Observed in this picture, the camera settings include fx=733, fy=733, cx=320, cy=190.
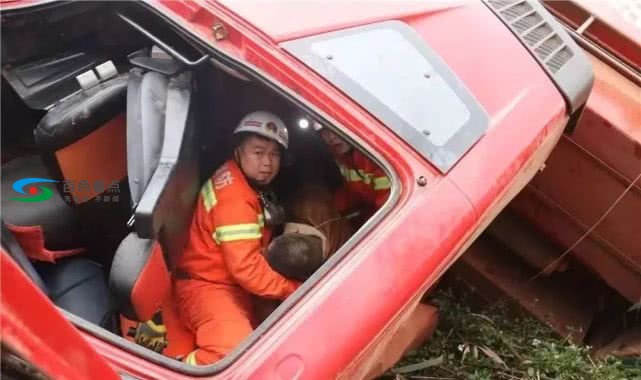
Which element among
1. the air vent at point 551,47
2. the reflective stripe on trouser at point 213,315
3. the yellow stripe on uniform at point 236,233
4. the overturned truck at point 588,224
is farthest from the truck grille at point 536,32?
the reflective stripe on trouser at point 213,315

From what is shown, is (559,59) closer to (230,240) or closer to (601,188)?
(601,188)

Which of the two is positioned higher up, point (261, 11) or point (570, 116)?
point (261, 11)

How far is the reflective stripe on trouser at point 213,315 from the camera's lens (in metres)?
2.09

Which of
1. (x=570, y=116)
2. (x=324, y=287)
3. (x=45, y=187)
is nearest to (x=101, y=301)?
(x=45, y=187)

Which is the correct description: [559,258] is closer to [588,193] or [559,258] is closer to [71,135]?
Result: [588,193]

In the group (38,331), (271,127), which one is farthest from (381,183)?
(38,331)

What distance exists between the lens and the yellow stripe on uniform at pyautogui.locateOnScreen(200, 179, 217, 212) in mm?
2324

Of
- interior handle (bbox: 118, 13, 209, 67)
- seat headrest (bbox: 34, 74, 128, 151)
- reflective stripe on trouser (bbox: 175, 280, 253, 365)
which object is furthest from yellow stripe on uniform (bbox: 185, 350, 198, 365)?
interior handle (bbox: 118, 13, 209, 67)

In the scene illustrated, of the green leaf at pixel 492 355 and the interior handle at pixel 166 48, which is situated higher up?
the interior handle at pixel 166 48

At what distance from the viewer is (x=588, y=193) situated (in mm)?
2713

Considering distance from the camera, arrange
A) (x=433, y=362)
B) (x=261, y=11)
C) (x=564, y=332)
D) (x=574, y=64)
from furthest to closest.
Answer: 1. (x=564, y=332)
2. (x=433, y=362)
3. (x=574, y=64)
4. (x=261, y=11)

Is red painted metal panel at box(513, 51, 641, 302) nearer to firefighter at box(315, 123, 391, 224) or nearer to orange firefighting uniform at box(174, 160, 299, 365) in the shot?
firefighter at box(315, 123, 391, 224)

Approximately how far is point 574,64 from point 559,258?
882mm

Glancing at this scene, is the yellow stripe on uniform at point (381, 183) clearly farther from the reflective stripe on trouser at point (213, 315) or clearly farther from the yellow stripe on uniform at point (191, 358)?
the yellow stripe on uniform at point (191, 358)
